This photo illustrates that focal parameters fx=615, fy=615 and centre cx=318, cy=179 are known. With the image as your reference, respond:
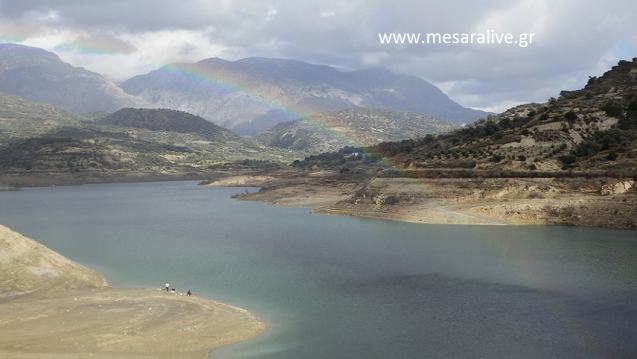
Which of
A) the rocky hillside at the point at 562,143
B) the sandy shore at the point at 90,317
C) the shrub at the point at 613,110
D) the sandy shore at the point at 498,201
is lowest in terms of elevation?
the sandy shore at the point at 90,317

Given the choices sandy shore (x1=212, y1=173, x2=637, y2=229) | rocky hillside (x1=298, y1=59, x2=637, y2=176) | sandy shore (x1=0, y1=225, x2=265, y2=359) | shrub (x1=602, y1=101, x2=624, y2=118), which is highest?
shrub (x1=602, y1=101, x2=624, y2=118)

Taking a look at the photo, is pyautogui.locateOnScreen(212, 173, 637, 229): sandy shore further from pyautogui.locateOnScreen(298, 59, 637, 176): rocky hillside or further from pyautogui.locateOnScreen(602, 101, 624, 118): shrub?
pyautogui.locateOnScreen(602, 101, 624, 118): shrub

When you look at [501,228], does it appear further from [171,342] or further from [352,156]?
[352,156]

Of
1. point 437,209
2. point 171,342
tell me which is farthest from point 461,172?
point 171,342

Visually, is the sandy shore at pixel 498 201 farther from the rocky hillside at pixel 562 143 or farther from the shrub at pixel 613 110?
the shrub at pixel 613 110

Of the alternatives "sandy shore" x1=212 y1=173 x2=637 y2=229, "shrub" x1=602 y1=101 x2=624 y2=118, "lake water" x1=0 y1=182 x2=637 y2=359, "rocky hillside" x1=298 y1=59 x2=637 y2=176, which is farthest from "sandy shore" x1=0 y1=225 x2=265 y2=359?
"shrub" x1=602 y1=101 x2=624 y2=118

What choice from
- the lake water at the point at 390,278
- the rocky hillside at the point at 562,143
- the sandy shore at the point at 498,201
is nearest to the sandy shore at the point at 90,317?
the lake water at the point at 390,278
